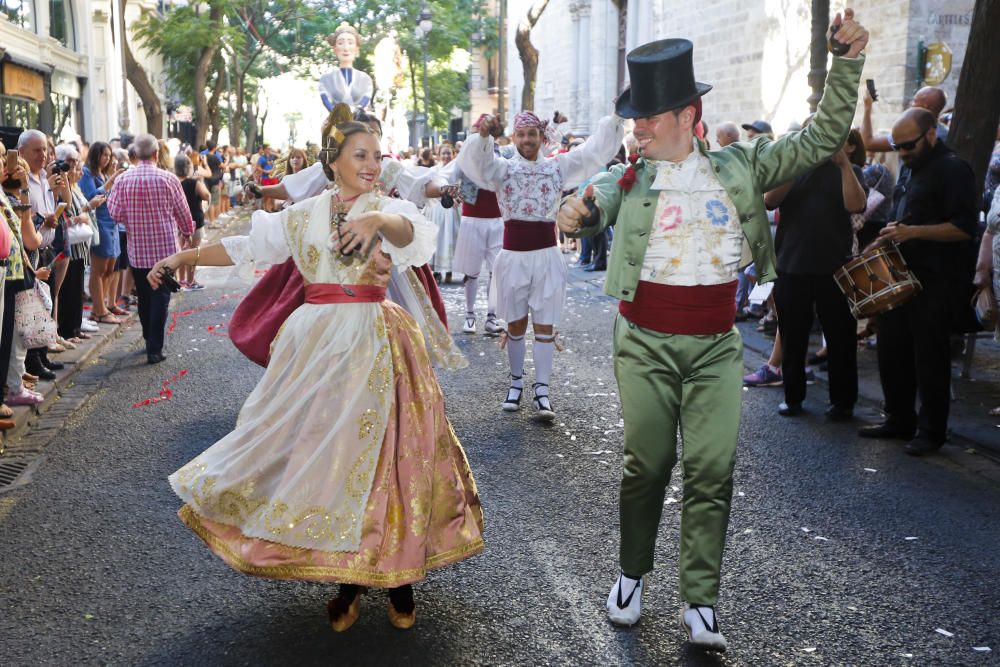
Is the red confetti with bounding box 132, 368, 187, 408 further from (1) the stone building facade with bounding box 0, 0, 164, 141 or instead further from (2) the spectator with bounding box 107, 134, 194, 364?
(1) the stone building facade with bounding box 0, 0, 164, 141

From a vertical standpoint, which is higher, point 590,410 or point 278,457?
point 278,457

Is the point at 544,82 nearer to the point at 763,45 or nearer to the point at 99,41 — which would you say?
the point at 99,41

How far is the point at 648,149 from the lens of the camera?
4.22 meters

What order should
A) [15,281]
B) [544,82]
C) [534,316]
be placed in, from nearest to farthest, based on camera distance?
[15,281]
[534,316]
[544,82]

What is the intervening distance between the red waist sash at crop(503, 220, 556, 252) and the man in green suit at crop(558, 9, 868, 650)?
13.2 ft

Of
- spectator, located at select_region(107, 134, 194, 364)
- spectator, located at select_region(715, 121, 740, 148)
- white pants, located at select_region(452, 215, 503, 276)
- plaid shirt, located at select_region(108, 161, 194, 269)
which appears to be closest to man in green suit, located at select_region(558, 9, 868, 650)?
spectator, located at select_region(715, 121, 740, 148)

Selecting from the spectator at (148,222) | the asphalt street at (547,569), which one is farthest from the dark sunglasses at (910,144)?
the spectator at (148,222)

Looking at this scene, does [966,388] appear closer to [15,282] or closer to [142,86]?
[15,282]

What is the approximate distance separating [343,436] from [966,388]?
6195 millimetres

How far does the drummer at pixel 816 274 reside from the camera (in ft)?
25.3

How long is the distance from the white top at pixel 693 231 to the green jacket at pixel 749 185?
0.12 ft

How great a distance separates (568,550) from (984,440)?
3.42 metres

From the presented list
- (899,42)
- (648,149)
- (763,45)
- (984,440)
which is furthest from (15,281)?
(763,45)

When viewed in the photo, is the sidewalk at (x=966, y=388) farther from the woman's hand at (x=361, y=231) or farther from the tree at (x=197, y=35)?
the tree at (x=197, y=35)
